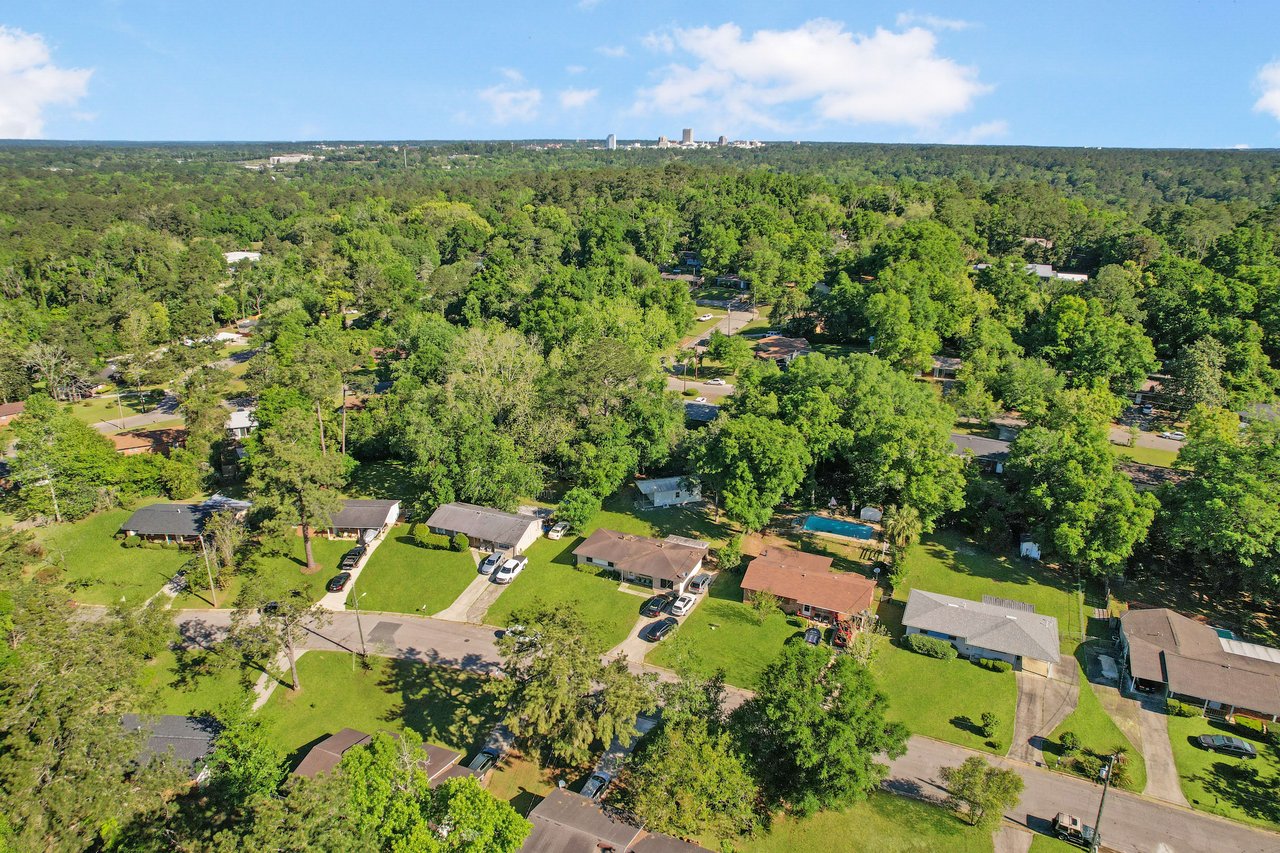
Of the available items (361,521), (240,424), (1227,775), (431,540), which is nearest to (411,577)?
(431,540)

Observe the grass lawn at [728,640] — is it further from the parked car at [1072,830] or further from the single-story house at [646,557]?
the parked car at [1072,830]

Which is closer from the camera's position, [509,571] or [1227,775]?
[1227,775]

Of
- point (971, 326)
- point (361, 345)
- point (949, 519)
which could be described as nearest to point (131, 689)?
point (949, 519)

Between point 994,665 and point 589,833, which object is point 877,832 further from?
point 994,665

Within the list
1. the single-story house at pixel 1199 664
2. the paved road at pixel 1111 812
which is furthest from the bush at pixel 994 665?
the paved road at pixel 1111 812

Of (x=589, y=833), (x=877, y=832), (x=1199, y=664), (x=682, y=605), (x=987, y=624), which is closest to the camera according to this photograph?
(x=589, y=833)

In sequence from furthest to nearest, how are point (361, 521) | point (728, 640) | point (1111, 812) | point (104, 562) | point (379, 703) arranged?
1. point (361, 521)
2. point (104, 562)
3. point (728, 640)
4. point (379, 703)
5. point (1111, 812)
